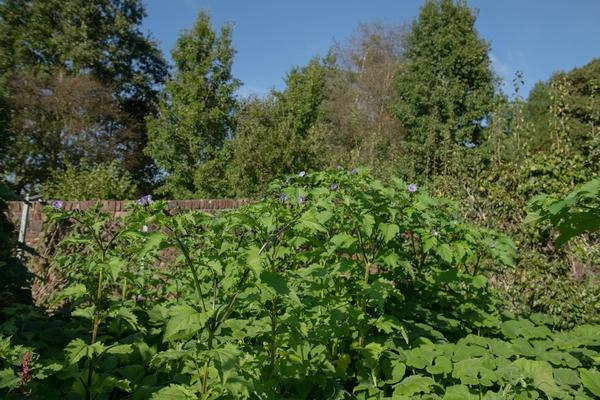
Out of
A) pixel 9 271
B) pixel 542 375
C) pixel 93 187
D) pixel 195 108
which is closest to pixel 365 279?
pixel 542 375

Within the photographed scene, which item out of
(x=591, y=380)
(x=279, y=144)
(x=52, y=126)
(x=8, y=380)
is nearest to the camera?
(x=8, y=380)

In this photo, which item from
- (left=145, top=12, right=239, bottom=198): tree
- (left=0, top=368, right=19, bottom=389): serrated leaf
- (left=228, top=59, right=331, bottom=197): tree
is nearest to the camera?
(left=0, top=368, right=19, bottom=389): serrated leaf

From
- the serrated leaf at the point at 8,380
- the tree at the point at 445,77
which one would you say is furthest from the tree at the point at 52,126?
the serrated leaf at the point at 8,380

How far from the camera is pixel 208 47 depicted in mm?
14641

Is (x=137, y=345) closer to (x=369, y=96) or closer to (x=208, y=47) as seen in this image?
(x=208, y=47)

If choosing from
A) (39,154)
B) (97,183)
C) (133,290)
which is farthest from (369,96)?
(133,290)

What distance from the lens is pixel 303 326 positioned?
2184mm

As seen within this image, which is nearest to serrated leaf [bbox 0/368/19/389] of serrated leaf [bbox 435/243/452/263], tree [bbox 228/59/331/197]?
serrated leaf [bbox 435/243/452/263]

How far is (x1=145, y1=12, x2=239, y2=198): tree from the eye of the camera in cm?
1412

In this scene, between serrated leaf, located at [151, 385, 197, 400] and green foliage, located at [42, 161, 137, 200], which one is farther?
green foliage, located at [42, 161, 137, 200]

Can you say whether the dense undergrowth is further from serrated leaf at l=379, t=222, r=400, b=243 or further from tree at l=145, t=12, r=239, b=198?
tree at l=145, t=12, r=239, b=198

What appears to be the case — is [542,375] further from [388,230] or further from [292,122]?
[292,122]

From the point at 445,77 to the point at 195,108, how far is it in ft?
30.1

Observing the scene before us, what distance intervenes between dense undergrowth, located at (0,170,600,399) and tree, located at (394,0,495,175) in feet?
44.7
